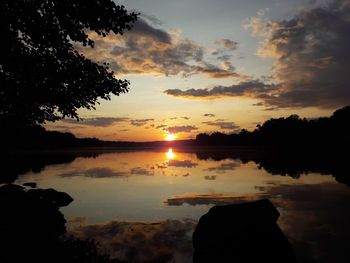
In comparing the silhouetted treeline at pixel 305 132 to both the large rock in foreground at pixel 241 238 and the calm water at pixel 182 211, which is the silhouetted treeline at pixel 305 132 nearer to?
the calm water at pixel 182 211

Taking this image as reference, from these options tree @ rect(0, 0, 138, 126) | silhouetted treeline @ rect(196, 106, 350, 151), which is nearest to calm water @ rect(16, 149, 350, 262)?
tree @ rect(0, 0, 138, 126)

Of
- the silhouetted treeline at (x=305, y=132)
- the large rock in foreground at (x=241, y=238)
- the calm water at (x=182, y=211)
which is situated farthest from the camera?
the silhouetted treeline at (x=305, y=132)

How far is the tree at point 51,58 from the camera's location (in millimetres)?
13797

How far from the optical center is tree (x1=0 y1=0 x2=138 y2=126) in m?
13.8

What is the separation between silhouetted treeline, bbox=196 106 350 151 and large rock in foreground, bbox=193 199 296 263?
117929mm

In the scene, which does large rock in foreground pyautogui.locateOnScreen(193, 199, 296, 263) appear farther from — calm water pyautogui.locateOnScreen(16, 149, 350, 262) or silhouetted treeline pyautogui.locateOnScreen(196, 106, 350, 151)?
silhouetted treeline pyautogui.locateOnScreen(196, 106, 350, 151)

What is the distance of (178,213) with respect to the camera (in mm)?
19094

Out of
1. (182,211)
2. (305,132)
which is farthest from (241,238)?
(305,132)

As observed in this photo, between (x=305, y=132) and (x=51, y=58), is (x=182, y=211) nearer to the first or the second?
(x=51, y=58)

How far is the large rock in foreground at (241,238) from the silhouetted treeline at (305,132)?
387 feet

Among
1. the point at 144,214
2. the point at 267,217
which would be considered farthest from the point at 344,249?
the point at 144,214

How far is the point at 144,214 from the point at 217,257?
8515mm

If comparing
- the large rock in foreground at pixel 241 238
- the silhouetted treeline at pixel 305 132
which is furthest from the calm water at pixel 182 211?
the silhouetted treeline at pixel 305 132

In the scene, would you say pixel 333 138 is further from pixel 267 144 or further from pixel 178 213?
pixel 178 213
